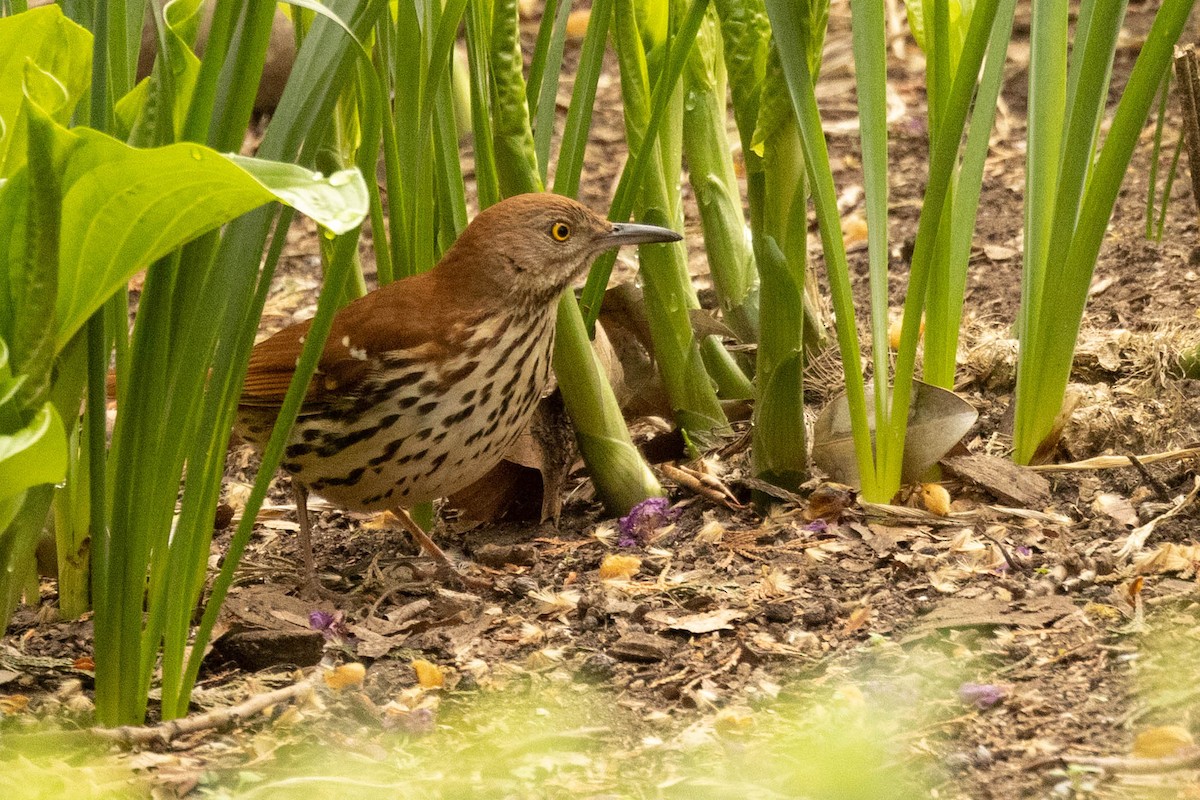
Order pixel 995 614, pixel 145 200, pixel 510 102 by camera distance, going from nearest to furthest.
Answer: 1. pixel 145 200
2. pixel 995 614
3. pixel 510 102

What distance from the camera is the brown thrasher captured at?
3082 millimetres

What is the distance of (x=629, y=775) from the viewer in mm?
2123

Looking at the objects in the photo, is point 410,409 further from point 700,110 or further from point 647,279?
point 700,110

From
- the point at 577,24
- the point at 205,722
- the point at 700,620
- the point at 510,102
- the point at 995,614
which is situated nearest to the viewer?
the point at 205,722

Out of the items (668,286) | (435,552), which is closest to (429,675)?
(435,552)

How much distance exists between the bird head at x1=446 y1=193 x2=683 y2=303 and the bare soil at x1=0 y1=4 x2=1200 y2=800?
569 millimetres

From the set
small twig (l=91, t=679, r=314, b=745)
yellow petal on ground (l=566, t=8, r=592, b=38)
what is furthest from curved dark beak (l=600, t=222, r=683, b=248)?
yellow petal on ground (l=566, t=8, r=592, b=38)

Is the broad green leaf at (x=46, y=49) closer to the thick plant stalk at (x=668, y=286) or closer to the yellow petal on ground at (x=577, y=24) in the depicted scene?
the thick plant stalk at (x=668, y=286)

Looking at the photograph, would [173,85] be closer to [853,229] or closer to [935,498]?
[935,498]

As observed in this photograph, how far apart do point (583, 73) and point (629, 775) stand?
1539 millimetres

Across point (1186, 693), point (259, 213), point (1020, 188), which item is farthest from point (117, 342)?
point (1020, 188)

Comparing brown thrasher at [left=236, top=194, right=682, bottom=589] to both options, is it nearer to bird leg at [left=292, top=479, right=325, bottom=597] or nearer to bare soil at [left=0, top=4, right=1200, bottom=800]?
bird leg at [left=292, top=479, right=325, bottom=597]

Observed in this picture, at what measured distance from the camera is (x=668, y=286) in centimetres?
342

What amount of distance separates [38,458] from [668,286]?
1941 mm
